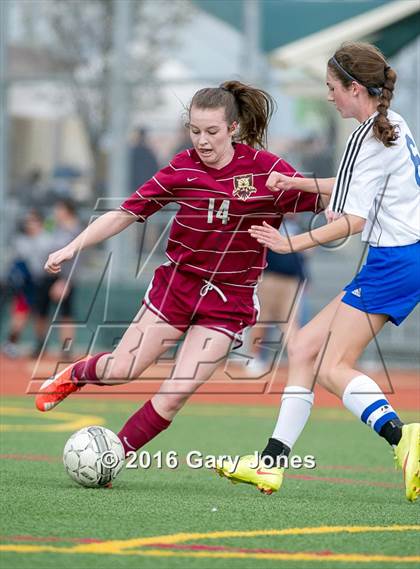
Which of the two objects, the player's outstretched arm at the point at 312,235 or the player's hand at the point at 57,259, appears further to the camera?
the player's hand at the point at 57,259

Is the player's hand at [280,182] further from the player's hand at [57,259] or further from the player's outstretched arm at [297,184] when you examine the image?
the player's hand at [57,259]

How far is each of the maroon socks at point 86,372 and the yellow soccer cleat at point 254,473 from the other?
912mm

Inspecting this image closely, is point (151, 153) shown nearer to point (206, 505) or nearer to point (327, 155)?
point (327, 155)

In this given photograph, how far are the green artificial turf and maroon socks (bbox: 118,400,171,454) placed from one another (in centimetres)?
21

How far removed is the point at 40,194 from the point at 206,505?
39.1 feet

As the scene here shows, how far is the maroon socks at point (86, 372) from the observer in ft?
21.0

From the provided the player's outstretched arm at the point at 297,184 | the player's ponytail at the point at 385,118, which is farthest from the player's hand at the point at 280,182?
the player's ponytail at the point at 385,118

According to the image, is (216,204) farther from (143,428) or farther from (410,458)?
(410,458)

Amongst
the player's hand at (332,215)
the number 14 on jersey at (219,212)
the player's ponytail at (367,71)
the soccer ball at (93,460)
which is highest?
the player's ponytail at (367,71)

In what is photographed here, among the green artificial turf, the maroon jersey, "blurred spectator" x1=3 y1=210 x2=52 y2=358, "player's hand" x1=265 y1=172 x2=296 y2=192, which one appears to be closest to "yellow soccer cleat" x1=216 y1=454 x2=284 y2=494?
the green artificial turf

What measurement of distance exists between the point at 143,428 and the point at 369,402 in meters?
1.26

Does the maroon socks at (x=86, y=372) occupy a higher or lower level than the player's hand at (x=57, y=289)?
higher

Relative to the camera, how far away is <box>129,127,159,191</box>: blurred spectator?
52.4 ft

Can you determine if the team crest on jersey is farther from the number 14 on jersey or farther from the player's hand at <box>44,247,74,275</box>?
the player's hand at <box>44,247,74,275</box>
